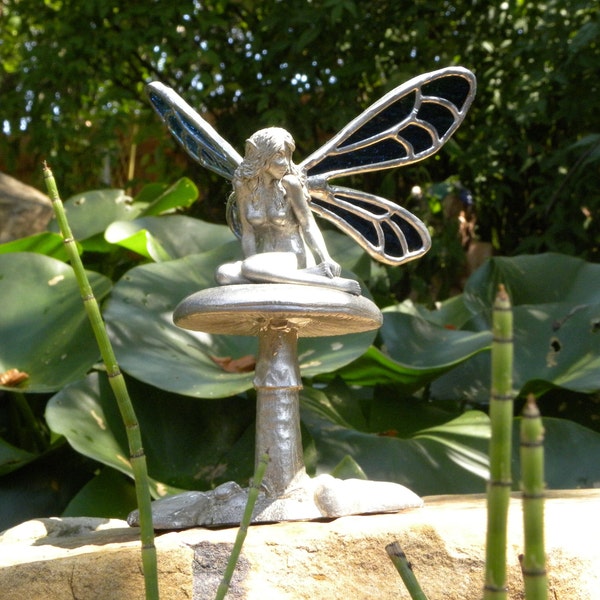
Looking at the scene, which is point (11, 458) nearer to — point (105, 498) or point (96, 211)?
point (105, 498)

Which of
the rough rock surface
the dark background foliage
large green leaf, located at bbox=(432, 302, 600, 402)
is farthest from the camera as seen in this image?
large green leaf, located at bbox=(432, 302, 600, 402)

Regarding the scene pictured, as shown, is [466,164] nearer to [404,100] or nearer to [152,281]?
[152,281]

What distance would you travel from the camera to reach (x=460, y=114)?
1.57 metres

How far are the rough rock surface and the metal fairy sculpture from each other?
1.25 feet

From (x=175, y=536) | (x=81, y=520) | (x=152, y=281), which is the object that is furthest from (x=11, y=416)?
(x=175, y=536)

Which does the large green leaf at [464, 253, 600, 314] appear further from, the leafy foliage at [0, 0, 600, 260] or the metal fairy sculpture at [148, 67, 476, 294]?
the metal fairy sculpture at [148, 67, 476, 294]

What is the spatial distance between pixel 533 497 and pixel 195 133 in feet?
3.64

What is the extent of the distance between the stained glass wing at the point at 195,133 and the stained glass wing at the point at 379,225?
0.14 meters

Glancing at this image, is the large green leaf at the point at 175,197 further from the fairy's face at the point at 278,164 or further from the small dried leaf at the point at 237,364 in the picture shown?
the fairy's face at the point at 278,164

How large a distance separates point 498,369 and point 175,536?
0.81 metres

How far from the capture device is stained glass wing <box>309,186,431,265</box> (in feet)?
5.11

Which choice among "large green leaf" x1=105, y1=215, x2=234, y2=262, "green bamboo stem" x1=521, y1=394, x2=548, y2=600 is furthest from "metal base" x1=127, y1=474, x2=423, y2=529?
"large green leaf" x1=105, y1=215, x2=234, y2=262

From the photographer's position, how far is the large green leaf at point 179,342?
6.34 ft

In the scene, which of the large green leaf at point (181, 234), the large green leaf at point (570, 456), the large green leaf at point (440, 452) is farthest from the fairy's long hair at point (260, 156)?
the large green leaf at point (181, 234)
